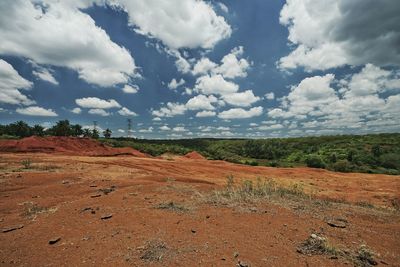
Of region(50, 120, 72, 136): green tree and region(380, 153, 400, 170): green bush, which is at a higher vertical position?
region(50, 120, 72, 136): green tree

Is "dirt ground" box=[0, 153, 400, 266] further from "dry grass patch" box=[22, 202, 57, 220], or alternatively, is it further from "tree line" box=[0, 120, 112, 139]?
"tree line" box=[0, 120, 112, 139]

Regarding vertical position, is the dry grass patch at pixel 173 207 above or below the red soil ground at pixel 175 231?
above

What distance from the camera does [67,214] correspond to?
7.30 metres

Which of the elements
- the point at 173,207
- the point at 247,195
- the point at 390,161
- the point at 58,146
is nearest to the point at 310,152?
the point at 390,161

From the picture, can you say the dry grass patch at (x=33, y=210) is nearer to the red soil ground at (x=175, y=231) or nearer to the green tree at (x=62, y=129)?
the red soil ground at (x=175, y=231)

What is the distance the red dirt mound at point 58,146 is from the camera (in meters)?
33.2

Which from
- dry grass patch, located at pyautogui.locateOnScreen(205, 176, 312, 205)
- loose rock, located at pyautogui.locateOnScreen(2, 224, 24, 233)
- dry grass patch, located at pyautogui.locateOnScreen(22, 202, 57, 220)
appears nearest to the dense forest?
dry grass patch, located at pyautogui.locateOnScreen(205, 176, 312, 205)

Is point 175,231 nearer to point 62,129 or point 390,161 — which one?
point 390,161

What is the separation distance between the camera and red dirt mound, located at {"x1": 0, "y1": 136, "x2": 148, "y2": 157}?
109ft

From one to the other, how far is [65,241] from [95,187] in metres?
5.72

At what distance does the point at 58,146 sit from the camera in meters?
37.7

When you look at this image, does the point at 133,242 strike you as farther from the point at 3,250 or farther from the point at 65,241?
the point at 3,250

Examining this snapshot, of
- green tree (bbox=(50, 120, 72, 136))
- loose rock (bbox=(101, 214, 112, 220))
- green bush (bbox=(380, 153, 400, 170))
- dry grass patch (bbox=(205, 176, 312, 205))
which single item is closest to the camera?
loose rock (bbox=(101, 214, 112, 220))

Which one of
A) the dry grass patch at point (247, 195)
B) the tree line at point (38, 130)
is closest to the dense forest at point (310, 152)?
the tree line at point (38, 130)
